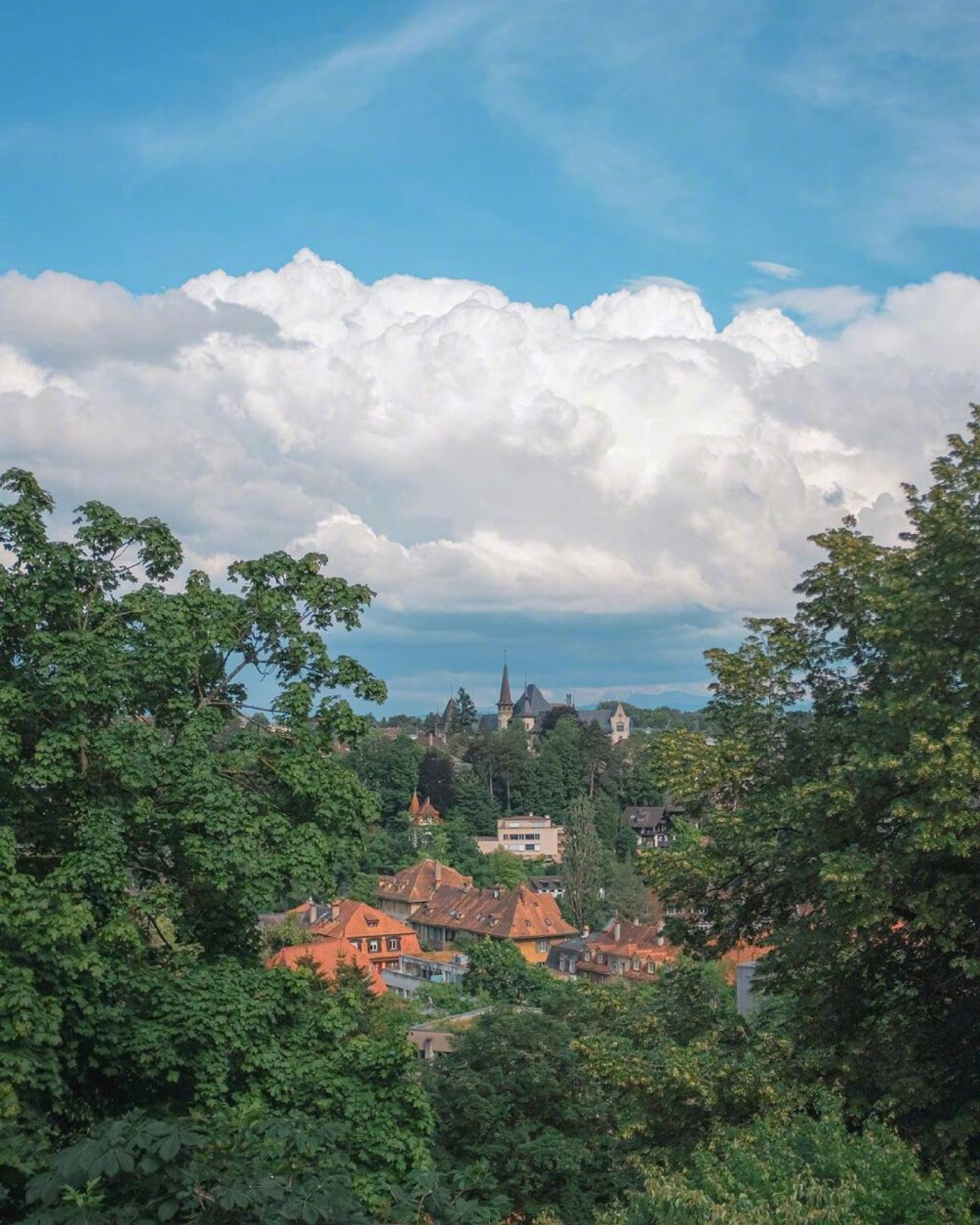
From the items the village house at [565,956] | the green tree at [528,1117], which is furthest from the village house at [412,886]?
the green tree at [528,1117]

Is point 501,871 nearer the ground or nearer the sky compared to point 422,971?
nearer the sky

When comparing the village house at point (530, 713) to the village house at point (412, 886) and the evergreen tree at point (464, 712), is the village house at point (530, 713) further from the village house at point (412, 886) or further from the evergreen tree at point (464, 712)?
the village house at point (412, 886)

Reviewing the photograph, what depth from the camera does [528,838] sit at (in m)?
109

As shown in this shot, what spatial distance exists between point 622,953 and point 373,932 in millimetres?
13286

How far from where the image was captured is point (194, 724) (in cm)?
1265

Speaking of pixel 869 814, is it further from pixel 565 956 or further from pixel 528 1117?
pixel 565 956

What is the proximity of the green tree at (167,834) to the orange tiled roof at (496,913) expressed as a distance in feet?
195

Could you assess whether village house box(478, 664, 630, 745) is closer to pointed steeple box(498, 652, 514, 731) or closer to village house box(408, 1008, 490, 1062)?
pointed steeple box(498, 652, 514, 731)

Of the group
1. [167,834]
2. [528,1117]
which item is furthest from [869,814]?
[528,1117]

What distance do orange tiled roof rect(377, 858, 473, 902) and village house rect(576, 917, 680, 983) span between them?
17376mm

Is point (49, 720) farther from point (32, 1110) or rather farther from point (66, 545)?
point (32, 1110)

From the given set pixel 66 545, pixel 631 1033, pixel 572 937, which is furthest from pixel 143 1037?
pixel 572 937

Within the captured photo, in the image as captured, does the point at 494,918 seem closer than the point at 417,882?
Yes

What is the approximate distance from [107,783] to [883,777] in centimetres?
801
